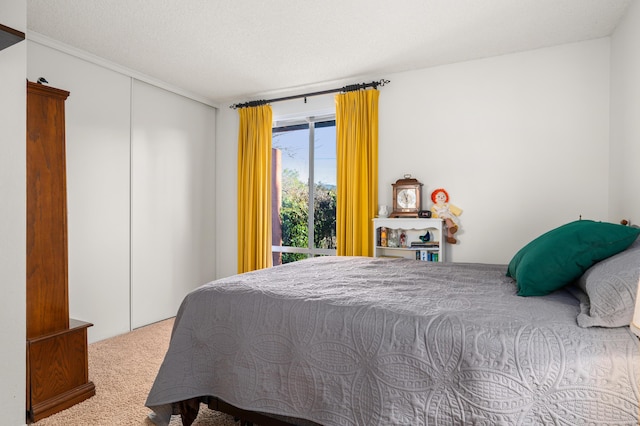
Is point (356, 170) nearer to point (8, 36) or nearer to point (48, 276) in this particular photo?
point (48, 276)

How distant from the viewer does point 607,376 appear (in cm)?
112

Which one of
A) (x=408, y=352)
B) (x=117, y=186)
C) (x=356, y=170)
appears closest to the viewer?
(x=408, y=352)

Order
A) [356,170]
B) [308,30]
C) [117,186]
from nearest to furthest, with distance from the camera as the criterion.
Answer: [308,30] → [117,186] → [356,170]

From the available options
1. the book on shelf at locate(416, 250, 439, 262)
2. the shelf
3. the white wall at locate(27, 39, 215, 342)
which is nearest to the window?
the white wall at locate(27, 39, 215, 342)

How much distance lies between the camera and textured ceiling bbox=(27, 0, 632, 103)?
8.40 feet

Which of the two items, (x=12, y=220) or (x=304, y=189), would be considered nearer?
(x=12, y=220)

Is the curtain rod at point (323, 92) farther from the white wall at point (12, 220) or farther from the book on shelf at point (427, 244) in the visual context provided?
the white wall at point (12, 220)

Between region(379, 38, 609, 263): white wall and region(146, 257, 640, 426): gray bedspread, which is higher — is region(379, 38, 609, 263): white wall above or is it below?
above

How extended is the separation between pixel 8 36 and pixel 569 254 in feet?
8.36

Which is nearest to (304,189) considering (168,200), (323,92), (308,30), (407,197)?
(323,92)

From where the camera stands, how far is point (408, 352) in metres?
1.33

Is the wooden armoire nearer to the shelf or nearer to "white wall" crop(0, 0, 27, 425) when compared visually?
"white wall" crop(0, 0, 27, 425)

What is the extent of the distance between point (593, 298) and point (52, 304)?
9.09 feet

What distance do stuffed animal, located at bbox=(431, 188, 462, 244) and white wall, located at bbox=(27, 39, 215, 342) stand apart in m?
2.74
